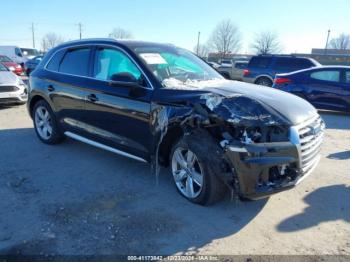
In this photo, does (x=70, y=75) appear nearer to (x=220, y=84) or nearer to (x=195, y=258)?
(x=220, y=84)

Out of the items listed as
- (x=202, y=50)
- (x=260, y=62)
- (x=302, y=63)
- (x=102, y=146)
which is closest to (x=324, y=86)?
(x=302, y=63)

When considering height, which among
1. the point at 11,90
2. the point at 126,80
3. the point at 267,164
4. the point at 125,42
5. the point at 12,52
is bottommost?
the point at 11,90

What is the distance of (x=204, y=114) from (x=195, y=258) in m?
1.44

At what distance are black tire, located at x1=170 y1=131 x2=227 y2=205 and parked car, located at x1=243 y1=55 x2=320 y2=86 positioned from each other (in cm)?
1280

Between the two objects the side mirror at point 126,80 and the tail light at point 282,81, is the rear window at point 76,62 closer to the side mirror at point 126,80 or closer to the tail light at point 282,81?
the side mirror at point 126,80

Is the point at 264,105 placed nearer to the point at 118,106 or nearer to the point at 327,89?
the point at 118,106

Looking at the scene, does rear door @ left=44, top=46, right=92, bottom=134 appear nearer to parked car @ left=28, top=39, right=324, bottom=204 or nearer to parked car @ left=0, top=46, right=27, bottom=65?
parked car @ left=28, top=39, right=324, bottom=204

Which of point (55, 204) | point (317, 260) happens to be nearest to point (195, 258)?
point (317, 260)

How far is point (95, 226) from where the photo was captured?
3482 millimetres

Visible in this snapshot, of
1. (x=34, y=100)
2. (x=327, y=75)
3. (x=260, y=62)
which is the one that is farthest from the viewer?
(x=260, y=62)

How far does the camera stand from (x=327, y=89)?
388 inches

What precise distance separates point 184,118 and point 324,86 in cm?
752

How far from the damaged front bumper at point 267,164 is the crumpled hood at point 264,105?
0.62ft

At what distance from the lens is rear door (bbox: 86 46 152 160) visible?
4.25 meters
